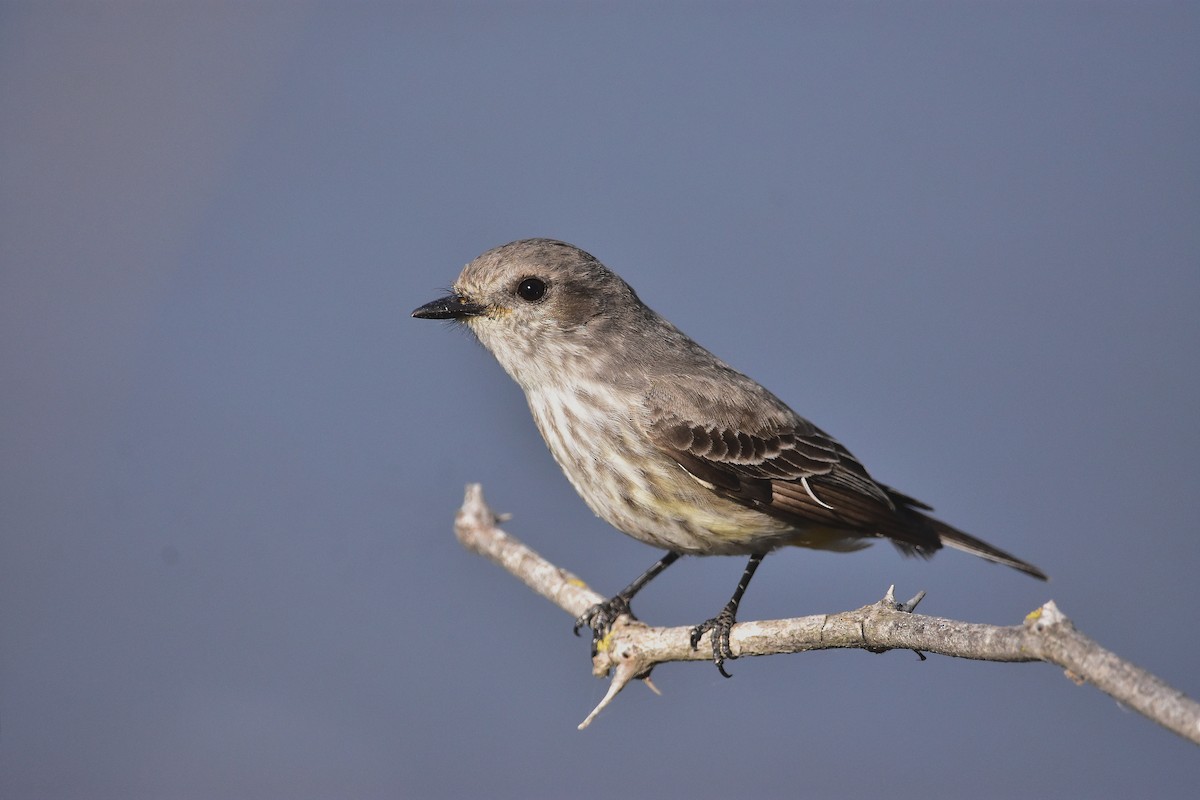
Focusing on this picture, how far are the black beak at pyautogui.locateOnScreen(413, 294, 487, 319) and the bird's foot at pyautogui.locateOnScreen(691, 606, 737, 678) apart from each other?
1788 millimetres

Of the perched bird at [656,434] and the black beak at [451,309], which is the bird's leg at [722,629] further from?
the black beak at [451,309]

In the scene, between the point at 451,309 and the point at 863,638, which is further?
the point at 451,309

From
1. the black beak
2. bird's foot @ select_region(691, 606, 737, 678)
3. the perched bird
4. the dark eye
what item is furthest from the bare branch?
the dark eye

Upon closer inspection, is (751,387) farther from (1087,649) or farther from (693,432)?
(1087,649)

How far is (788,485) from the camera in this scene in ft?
16.6

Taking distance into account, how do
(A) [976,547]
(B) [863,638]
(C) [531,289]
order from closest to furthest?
1. (B) [863,638]
2. (C) [531,289]
3. (A) [976,547]

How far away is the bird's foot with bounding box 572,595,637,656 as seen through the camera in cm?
534

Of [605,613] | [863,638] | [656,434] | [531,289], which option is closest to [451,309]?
[531,289]

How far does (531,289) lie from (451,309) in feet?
1.28

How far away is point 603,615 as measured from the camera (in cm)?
539

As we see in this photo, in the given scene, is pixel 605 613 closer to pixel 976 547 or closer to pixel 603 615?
pixel 603 615

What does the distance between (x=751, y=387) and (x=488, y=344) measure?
4.41ft

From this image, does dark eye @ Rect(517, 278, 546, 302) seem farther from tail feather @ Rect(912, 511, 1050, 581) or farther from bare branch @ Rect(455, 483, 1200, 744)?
tail feather @ Rect(912, 511, 1050, 581)

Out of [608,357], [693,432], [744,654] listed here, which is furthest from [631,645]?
[608,357]
